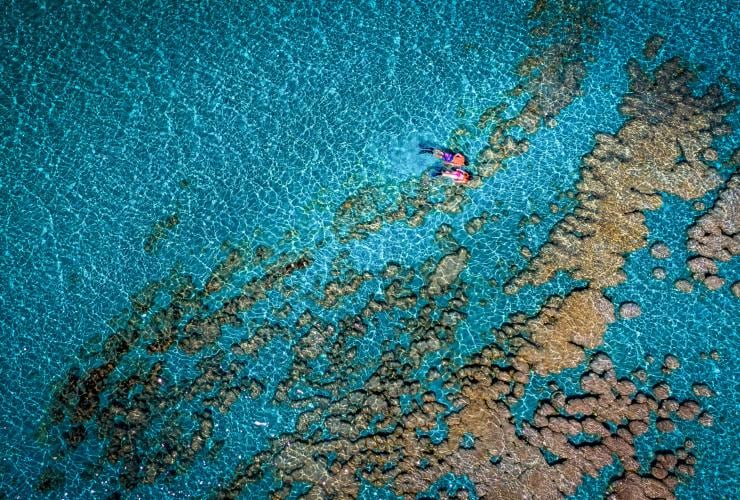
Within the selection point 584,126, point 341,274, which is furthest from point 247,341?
point 584,126

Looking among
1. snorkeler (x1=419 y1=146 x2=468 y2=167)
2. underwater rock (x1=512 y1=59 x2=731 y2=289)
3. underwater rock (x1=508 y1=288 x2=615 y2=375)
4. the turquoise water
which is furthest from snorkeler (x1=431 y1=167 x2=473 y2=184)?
underwater rock (x1=508 y1=288 x2=615 y2=375)

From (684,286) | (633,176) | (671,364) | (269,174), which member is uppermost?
(269,174)

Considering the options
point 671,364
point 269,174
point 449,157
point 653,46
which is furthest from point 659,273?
point 269,174

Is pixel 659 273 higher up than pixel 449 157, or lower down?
lower down

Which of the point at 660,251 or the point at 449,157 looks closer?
the point at 660,251

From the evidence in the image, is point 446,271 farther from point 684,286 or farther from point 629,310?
point 684,286

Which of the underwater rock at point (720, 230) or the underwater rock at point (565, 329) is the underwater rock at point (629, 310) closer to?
the underwater rock at point (565, 329)

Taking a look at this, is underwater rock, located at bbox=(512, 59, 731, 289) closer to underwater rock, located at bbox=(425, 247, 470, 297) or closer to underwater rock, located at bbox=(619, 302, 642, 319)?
underwater rock, located at bbox=(619, 302, 642, 319)
